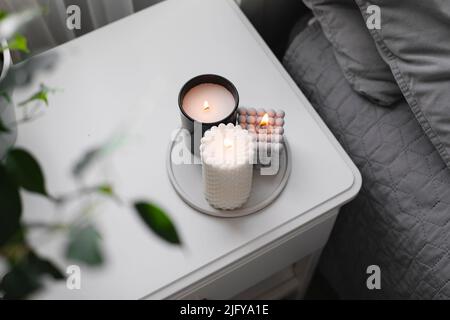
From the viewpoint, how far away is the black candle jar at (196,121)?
2.02ft

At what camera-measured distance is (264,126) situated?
654mm

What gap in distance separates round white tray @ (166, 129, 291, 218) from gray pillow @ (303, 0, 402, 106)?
18 centimetres

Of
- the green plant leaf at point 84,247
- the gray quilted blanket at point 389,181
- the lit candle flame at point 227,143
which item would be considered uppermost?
the green plant leaf at point 84,247

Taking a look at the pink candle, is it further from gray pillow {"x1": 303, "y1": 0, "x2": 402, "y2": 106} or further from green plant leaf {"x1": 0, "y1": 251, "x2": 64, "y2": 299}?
green plant leaf {"x1": 0, "y1": 251, "x2": 64, "y2": 299}

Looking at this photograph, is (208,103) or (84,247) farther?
(208,103)

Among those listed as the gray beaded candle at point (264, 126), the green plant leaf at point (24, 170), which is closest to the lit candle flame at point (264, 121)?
the gray beaded candle at point (264, 126)

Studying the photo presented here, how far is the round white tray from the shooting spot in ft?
2.14

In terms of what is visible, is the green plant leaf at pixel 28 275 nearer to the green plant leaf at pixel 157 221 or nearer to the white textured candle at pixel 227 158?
the green plant leaf at pixel 157 221

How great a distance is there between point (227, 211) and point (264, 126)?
12 cm

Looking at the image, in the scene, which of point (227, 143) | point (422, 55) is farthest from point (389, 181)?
point (227, 143)

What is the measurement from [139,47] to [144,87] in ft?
0.24

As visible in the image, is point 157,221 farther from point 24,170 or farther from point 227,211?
point 227,211

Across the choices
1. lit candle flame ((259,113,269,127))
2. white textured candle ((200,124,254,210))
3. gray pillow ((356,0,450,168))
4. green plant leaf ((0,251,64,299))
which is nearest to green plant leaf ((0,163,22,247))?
green plant leaf ((0,251,64,299))

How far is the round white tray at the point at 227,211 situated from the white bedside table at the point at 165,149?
0.01m
